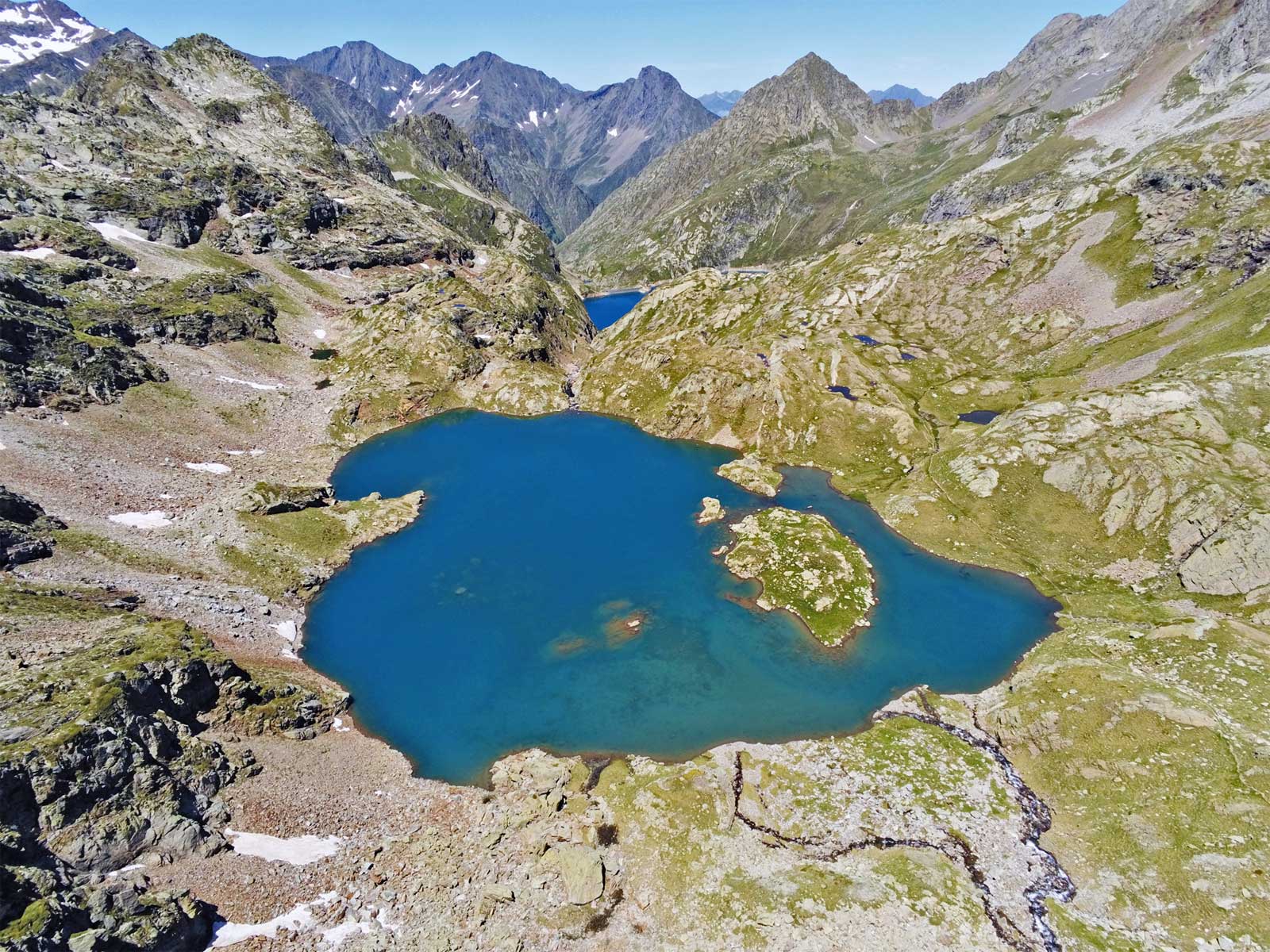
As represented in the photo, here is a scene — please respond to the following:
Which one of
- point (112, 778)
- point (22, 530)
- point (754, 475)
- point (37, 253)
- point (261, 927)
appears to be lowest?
point (261, 927)

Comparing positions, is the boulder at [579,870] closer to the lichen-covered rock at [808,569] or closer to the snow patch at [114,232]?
the lichen-covered rock at [808,569]

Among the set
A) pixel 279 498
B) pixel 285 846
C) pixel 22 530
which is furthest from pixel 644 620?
pixel 22 530

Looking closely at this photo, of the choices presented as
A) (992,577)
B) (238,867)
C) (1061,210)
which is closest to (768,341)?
(992,577)

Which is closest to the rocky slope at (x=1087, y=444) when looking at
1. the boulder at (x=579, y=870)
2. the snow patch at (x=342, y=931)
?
the boulder at (x=579, y=870)

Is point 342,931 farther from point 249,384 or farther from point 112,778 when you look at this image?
point 249,384

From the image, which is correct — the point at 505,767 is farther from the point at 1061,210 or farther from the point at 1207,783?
the point at 1061,210

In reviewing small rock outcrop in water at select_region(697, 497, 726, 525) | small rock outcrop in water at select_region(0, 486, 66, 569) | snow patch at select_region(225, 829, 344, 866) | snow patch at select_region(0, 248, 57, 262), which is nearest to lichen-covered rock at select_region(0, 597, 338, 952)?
snow patch at select_region(225, 829, 344, 866)

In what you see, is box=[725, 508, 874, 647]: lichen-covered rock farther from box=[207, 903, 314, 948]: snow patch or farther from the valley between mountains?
box=[207, 903, 314, 948]: snow patch
